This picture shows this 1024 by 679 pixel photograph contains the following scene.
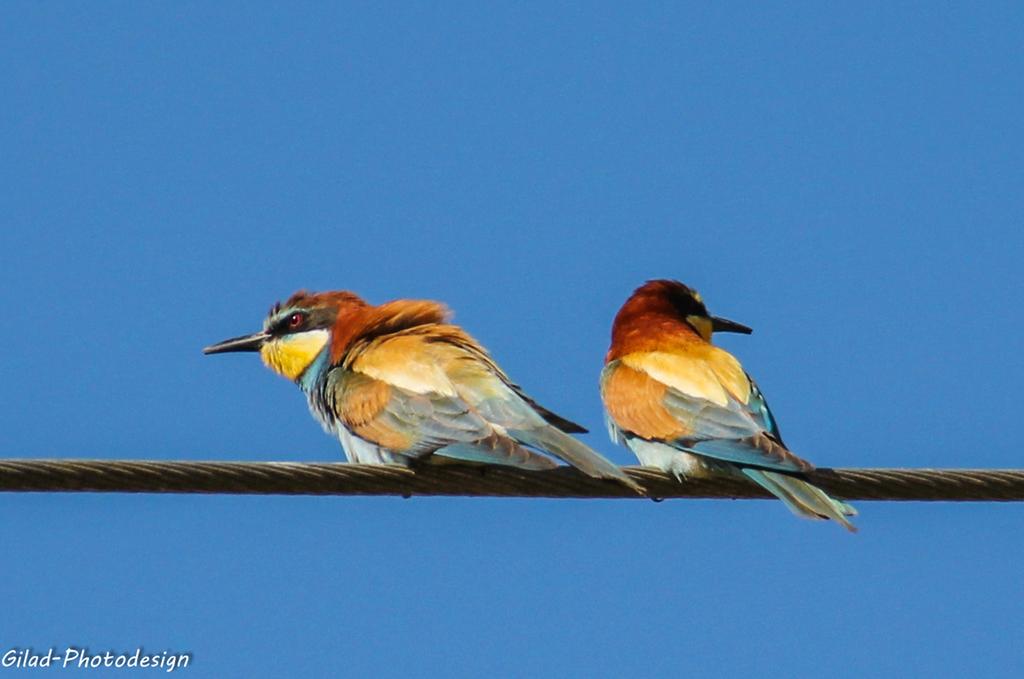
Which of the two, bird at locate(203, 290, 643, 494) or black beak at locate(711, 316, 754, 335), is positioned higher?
black beak at locate(711, 316, 754, 335)

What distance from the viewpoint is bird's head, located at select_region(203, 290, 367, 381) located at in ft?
18.0

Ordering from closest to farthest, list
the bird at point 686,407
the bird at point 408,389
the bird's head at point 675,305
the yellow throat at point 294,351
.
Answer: the bird at point 408,389 → the bird at point 686,407 → the yellow throat at point 294,351 → the bird's head at point 675,305

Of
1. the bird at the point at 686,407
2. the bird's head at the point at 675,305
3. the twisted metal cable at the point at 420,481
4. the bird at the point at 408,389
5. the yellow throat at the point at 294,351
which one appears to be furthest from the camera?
the bird's head at the point at 675,305

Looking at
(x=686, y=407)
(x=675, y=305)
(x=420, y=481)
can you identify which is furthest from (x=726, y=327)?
(x=420, y=481)

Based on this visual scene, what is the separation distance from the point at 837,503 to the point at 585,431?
66 cm

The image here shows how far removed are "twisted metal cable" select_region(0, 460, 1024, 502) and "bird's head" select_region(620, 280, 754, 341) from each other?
5.44 feet

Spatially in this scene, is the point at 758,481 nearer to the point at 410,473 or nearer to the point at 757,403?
the point at 757,403

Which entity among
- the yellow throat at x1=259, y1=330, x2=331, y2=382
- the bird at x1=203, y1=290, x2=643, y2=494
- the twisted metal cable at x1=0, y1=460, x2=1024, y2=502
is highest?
the yellow throat at x1=259, y1=330, x2=331, y2=382

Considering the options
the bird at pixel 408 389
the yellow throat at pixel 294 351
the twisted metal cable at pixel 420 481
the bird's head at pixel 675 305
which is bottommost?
the twisted metal cable at pixel 420 481

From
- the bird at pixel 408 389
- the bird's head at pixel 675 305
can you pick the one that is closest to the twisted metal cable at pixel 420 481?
the bird at pixel 408 389

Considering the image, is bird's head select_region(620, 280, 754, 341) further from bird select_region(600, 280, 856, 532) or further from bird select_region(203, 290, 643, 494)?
bird select_region(203, 290, 643, 494)

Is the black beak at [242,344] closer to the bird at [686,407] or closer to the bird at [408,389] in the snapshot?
the bird at [408,389]

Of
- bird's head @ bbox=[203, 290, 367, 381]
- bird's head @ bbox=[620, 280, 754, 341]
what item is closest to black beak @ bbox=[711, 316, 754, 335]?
bird's head @ bbox=[620, 280, 754, 341]

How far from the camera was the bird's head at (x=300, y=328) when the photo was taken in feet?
18.0
